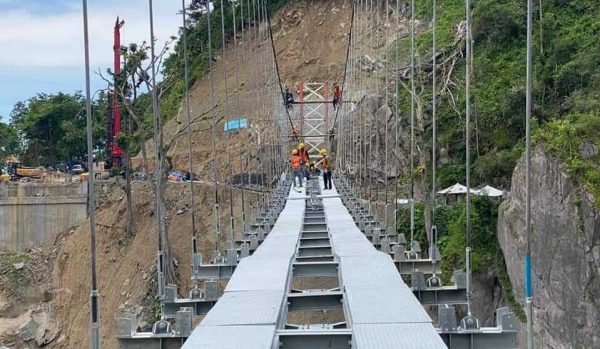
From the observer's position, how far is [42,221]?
32125 millimetres

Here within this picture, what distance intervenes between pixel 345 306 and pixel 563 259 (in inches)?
333

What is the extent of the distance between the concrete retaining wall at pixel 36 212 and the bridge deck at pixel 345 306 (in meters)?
25.9

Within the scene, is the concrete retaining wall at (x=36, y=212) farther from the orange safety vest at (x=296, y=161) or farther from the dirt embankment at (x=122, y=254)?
the orange safety vest at (x=296, y=161)

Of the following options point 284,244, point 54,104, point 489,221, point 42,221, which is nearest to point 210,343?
point 284,244

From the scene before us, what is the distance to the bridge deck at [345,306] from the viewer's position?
3803mm

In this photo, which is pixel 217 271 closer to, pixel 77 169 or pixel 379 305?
pixel 379 305

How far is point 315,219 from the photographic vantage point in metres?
11.1

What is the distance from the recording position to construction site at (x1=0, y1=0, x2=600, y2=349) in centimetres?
466

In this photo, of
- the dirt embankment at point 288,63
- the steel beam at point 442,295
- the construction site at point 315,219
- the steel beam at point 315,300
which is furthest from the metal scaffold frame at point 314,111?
the steel beam at point 315,300

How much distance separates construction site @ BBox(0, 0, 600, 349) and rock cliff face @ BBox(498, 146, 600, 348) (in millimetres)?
35

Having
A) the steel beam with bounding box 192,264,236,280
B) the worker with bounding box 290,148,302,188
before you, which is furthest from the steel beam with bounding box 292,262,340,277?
the worker with bounding box 290,148,302,188

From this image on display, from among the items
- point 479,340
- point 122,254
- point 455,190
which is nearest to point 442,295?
point 479,340

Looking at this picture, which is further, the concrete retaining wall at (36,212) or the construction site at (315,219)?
the concrete retaining wall at (36,212)

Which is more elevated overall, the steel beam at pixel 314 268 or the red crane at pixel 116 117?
the red crane at pixel 116 117
